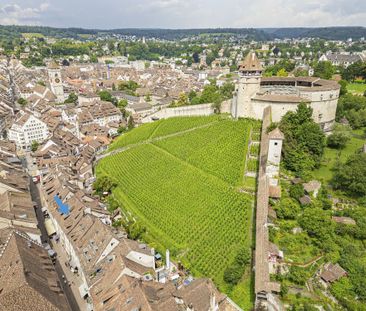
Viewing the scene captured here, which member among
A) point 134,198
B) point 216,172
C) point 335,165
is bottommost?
point 134,198

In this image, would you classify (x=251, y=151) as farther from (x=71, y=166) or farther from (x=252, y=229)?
(x=71, y=166)

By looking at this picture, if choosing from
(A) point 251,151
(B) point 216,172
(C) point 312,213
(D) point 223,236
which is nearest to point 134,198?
(B) point 216,172

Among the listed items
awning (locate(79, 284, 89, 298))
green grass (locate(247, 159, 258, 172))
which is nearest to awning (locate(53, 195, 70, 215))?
awning (locate(79, 284, 89, 298))

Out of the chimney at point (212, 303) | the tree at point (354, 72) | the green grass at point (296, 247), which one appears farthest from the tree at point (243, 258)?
the tree at point (354, 72)

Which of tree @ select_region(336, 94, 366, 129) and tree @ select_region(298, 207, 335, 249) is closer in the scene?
tree @ select_region(298, 207, 335, 249)

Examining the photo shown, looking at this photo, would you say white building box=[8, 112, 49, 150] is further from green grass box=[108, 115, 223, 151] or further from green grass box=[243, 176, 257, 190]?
green grass box=[243, 176, 257, 190]

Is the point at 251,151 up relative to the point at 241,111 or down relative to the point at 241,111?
down
